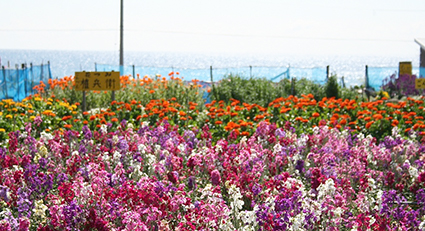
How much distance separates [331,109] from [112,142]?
222 inches

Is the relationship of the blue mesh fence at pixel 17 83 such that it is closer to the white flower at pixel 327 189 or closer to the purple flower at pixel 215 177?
the purple flower at pixel 215 177

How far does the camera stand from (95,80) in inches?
457

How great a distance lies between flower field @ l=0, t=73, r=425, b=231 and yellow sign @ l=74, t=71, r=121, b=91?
151 centimetres

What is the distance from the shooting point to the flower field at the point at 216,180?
4320 mm

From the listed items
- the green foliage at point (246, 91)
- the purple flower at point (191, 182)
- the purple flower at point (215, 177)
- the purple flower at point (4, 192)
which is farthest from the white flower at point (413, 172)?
the green foliage at point (246, 91)

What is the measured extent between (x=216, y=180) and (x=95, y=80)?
22.0ft

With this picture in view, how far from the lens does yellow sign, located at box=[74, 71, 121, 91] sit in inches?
454

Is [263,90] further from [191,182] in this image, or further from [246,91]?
[191,182]

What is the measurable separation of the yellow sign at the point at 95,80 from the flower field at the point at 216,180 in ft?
4.97

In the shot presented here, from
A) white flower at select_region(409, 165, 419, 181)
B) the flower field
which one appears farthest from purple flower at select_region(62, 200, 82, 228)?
white flower at select_region(409, 165, 419, 181)

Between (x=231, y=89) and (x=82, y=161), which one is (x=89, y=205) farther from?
(x=231, y=89)

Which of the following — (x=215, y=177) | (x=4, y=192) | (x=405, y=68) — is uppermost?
(x=405, y=68)

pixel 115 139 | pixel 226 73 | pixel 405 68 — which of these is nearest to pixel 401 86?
pixel 405 68

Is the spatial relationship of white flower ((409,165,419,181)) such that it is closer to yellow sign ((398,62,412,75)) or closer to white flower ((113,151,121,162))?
white flower ((113,151,121,162))
